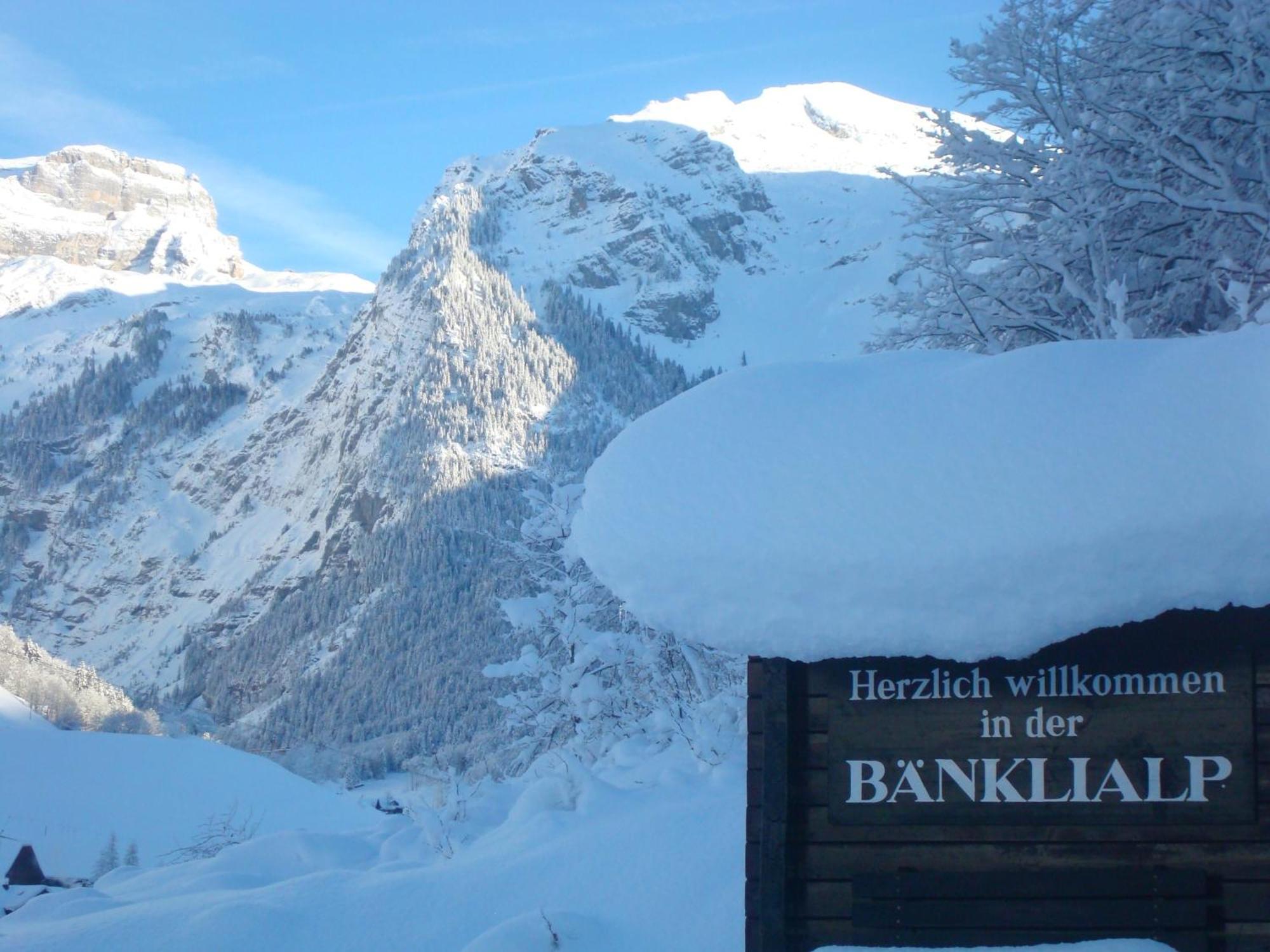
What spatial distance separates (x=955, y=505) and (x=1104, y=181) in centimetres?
435

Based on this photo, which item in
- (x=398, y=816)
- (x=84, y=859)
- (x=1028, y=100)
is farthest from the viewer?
(x=84, y=859)

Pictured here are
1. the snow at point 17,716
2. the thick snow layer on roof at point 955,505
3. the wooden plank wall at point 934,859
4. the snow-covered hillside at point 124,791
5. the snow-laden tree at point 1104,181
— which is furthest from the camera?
the snow at point 17,716

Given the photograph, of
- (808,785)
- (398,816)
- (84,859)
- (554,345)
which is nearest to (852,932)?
(808,785)

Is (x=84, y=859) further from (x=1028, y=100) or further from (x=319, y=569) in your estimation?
(x=319, y=569)

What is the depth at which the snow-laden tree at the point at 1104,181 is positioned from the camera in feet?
21.9

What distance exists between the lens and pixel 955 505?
3582 millimetres

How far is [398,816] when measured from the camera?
432 inches

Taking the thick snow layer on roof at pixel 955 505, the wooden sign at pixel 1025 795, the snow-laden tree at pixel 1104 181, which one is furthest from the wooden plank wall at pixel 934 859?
the snow-laden tree at pixel 1104 181

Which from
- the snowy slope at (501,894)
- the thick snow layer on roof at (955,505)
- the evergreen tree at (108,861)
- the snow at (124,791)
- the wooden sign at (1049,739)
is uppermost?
the thick snow layer on roof at (955,505)

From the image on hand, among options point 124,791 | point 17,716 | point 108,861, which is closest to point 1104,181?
point 108,861

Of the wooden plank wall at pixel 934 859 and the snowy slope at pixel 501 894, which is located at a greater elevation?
the wooden plank wall at pixel 934 859

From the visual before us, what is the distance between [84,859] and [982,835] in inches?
1681

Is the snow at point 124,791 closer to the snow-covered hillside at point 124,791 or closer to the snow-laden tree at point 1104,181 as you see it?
the snow-covered hillside at point 124,791

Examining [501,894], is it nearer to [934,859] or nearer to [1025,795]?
[934,859]
